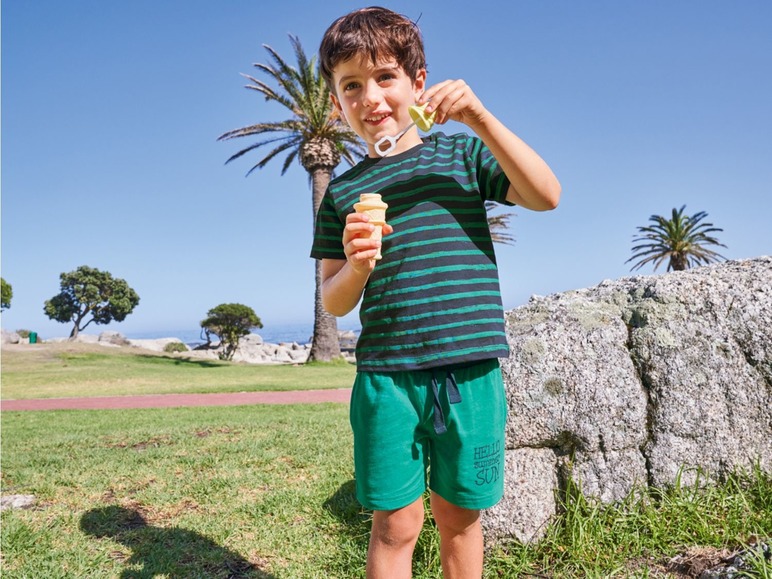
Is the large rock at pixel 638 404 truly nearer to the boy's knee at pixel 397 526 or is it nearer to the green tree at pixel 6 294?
the boy's knee at pixel 397 526

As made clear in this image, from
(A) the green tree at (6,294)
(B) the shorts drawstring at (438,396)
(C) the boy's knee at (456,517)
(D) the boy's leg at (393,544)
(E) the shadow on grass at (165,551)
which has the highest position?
(A) the green tree at (6,294)

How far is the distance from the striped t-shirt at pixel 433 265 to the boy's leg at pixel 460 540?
49 centimetres

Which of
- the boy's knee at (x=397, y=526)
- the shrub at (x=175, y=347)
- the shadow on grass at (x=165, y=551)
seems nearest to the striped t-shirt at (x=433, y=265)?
the boy's knee at (x=397, y=526)

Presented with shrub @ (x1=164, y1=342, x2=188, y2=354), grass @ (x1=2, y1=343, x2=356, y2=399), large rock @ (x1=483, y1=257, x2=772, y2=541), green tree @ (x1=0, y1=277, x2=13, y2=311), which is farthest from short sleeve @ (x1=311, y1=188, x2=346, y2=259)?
green tree @ (x1=0, y1=277, x2=13, y2=311)

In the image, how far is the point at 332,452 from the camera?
472 centimetres

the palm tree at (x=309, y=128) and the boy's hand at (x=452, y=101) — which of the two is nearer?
the boy's hand at (x=452, y=101)

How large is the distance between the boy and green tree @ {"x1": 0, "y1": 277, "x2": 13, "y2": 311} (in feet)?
157

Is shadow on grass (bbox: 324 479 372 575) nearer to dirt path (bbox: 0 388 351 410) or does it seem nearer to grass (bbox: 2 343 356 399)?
dirt path (bbox: 0 388 351 410)

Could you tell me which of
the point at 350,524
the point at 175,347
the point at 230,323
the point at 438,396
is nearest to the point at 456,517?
the point at 438,396

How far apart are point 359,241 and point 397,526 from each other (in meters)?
0.87

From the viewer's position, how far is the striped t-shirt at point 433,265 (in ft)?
5.51

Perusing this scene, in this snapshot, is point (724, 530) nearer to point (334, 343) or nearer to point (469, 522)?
point (469, 522)

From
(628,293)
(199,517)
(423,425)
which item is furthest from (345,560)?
(628,293)

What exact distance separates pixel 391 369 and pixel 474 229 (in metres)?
0.50
